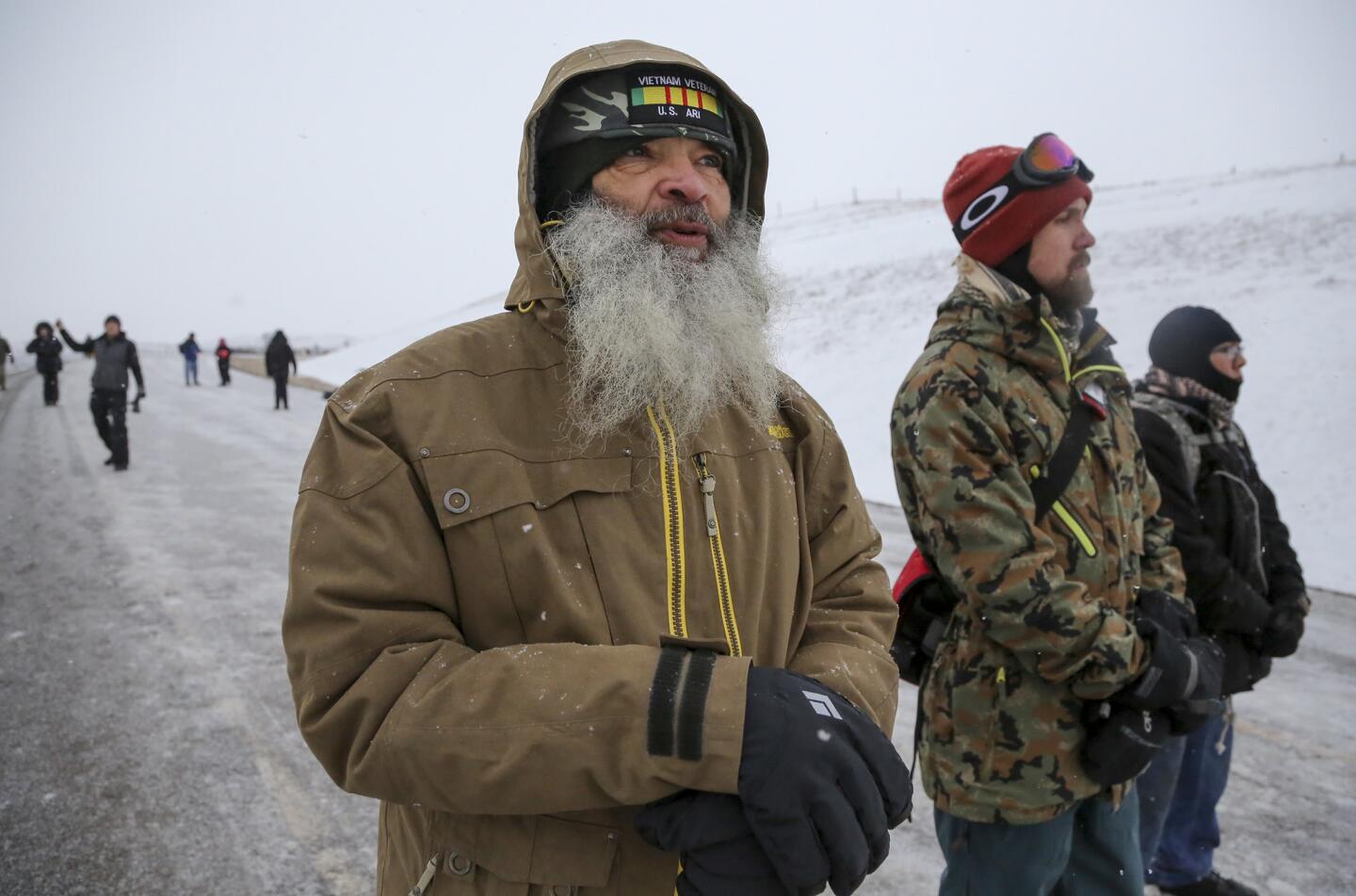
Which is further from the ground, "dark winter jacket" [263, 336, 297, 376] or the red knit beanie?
the red knit beanie

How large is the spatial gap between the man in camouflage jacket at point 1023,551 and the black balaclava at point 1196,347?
1099 millimetres

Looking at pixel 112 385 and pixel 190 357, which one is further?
pixel 190 357

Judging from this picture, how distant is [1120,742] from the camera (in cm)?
227

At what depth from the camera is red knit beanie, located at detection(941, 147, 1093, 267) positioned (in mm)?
2518

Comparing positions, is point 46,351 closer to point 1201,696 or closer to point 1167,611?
point 1167,611

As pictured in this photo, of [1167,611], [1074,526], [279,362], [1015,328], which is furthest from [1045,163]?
[279,362]

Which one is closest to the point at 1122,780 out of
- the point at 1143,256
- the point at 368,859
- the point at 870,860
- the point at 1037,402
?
the point at 1037,402

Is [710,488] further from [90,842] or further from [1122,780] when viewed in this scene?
[90,842]

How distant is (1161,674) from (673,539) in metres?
1.49

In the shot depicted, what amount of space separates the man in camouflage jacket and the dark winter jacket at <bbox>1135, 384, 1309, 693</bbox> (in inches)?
29.0

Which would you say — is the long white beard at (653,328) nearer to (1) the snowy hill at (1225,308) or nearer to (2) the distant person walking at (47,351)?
(1) the snowy hill at (1225,308)

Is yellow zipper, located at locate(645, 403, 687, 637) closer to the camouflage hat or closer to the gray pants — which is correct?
the camouflage hat

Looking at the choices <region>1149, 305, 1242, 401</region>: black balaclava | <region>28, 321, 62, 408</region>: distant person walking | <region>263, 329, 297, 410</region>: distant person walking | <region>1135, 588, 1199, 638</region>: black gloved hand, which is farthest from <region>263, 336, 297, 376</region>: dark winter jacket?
<region>1135, 588, 1199, 638</region>: black gloved hand

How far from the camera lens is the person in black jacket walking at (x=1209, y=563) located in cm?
309
